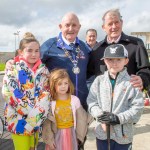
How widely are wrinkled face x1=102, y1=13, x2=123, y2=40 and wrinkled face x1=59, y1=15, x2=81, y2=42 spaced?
0.36 meters

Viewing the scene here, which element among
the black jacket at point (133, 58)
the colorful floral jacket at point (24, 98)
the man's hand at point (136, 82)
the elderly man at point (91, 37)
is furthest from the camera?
the elderly man at point (91, 37)

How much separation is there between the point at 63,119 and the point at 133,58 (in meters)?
1.10

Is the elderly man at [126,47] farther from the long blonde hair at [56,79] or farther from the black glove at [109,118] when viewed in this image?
the black glove at [109,118]

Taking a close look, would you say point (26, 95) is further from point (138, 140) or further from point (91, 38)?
point (91, 38)

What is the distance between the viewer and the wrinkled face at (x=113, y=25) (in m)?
3.39

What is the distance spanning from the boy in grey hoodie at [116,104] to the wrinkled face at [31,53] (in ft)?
2.53

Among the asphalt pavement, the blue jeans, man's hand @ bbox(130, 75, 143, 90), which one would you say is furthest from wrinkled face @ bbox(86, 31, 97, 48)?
the blue jeans

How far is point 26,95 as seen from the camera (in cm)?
326

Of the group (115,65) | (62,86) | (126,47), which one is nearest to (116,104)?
(115,65)

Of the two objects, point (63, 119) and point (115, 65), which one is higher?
point (115, 65)

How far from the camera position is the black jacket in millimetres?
3350

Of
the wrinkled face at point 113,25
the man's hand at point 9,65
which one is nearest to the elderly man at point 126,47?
the wrinkled face at point 113,25

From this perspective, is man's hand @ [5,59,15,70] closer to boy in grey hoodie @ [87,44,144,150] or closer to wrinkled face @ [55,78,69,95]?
wrinkled face @ [55,78,69,95]

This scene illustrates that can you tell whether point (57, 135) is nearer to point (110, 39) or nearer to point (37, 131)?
point (37, 131)
